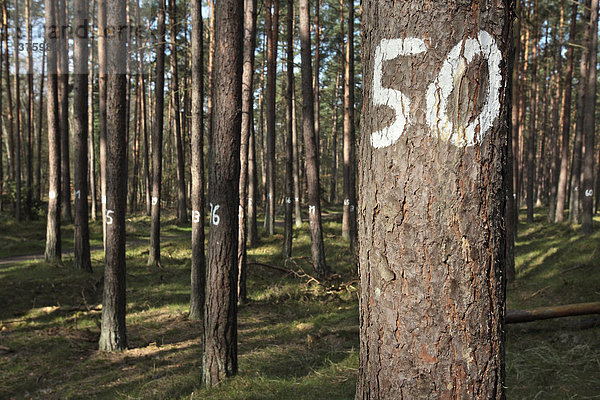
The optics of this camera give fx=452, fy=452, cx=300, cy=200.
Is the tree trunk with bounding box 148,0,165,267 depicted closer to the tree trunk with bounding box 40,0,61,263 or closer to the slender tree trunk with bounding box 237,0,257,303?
the tree trunk with bounding box 40,0,61,263

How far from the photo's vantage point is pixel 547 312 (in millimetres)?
4914

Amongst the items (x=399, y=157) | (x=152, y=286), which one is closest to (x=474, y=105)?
(x=399, y=157)

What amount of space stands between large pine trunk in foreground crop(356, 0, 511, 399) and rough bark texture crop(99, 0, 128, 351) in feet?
22.3

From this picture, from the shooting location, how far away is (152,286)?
1242cm

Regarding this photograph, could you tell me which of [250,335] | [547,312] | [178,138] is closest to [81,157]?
[178,138]

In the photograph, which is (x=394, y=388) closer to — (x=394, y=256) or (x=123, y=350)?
(x=394, y=256)

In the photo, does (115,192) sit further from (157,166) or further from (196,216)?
(157,166)

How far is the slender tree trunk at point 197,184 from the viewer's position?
10.1 meters

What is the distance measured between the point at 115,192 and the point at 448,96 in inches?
284

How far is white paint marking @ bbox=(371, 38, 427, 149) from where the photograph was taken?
1639 mm

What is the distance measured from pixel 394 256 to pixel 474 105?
2.00ft

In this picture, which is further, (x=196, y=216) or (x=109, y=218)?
(x=196, y=216)

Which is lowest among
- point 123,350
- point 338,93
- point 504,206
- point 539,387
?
point 123,350

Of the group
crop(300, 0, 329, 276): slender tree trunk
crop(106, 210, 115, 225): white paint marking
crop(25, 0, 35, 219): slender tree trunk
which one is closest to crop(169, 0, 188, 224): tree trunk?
crop(300, 0, 329, 276): slender tree trunk
